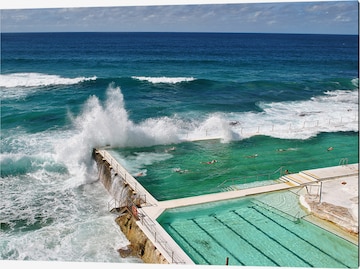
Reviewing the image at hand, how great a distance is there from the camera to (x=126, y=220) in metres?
6.99

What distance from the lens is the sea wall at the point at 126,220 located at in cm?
601

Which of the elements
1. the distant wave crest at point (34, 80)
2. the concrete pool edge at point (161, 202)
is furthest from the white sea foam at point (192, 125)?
the distant wave crest at point (34, 80)

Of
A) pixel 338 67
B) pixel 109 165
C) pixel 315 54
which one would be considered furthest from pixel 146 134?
pixel 315 54

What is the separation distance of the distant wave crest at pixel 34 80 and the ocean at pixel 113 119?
0.18 ft

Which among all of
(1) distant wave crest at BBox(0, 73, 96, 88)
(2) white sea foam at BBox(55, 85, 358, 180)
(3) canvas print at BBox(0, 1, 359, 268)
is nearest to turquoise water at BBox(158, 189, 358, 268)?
(3) canvas print at BBox(0, 1, 359, 268)

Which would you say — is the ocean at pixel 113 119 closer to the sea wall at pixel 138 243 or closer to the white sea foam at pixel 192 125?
the white sea foam at pixel 192 125

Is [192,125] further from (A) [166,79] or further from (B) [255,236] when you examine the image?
(A) [166,79]

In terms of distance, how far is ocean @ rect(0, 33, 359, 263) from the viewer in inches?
289

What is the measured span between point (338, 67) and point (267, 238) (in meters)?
19.8

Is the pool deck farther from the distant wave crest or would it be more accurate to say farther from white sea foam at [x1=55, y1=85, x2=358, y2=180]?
the distant wave crest

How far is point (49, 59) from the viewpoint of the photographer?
25.7 m

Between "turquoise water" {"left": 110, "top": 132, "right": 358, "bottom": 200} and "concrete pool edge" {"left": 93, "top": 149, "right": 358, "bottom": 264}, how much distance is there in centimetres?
40

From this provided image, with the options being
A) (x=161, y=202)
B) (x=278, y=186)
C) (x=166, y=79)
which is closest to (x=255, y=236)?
(x=161, y=202)

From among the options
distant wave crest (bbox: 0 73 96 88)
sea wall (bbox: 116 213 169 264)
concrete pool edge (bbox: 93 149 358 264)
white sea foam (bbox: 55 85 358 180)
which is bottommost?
sea wall (bbox: 116 213 169 264)
